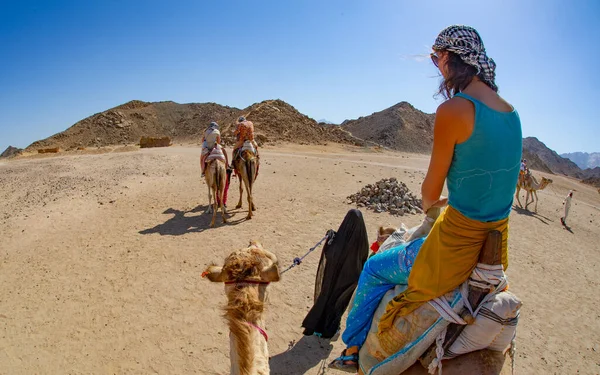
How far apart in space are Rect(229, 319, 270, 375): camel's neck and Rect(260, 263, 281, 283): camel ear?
31cm

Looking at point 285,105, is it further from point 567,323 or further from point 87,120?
point 567,323

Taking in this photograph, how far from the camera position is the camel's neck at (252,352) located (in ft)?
6.65

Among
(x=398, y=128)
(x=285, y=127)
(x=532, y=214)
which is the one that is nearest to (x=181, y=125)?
(x=285, y=127)

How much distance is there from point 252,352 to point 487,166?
1.60 meters

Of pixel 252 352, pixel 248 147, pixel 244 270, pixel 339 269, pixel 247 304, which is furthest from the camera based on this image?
pixel 248 147

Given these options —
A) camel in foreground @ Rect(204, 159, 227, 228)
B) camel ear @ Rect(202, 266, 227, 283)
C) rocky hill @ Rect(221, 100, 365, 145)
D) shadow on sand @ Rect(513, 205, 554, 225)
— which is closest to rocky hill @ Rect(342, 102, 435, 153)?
rocky hill @ Rect(221, 100, 365, 145)

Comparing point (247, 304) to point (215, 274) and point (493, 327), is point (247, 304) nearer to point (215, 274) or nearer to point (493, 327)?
point (215, 274)

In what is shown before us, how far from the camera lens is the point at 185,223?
8852mm

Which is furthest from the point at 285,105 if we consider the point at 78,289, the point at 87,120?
the point at 78,289

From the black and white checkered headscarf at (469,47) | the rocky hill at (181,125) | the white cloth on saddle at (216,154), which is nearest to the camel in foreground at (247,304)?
the black and white checkered headscarf at (469,47)

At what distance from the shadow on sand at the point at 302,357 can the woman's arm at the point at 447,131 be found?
3.22 m

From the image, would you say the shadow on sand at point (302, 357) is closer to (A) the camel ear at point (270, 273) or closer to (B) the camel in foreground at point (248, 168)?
(A) the camel ear at point (270, 273)

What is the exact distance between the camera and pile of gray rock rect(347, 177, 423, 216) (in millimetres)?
9945

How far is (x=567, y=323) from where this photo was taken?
570 cm
